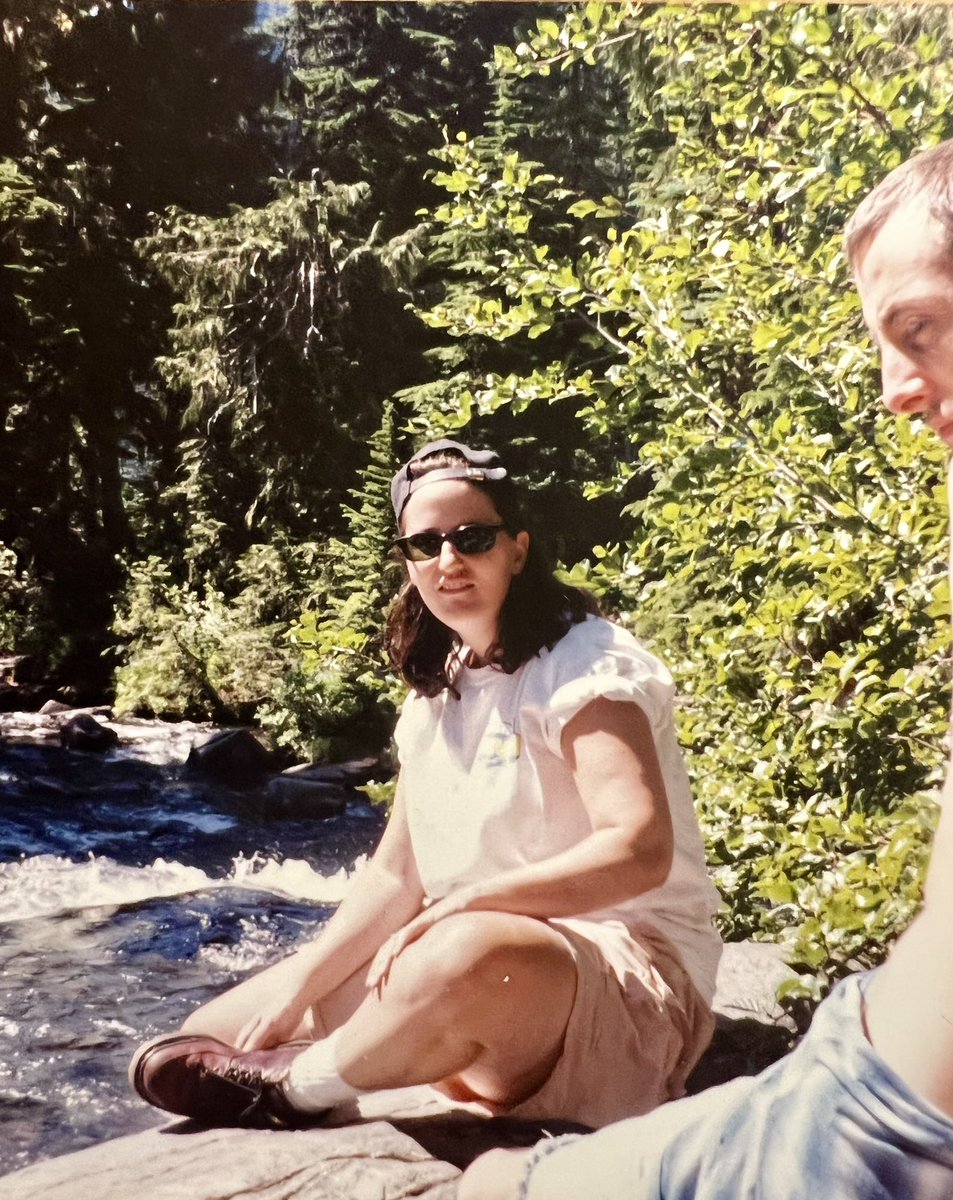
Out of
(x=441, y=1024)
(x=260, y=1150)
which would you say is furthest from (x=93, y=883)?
(x=441, y=1024)

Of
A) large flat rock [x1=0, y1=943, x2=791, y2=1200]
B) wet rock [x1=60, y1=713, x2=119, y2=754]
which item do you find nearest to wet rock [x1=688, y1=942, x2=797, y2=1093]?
large flat rock [x1=0, y1=943, x2=791, y2=1200]

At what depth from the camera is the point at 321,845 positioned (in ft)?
5.83

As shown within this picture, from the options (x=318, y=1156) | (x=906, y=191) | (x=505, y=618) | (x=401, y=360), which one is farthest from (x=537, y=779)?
(x=906, y=191)

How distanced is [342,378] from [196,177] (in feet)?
1.28

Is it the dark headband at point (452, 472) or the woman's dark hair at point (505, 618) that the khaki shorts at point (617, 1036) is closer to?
the woman's dark hair at point (505, 618)

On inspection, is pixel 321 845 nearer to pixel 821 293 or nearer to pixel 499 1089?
pixel 499 1089

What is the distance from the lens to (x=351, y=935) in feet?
5.60

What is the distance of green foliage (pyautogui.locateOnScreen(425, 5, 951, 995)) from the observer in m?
1.71

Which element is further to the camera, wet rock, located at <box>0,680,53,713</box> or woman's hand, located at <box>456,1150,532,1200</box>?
wet rock, located at <box>0,680,53,713</box>

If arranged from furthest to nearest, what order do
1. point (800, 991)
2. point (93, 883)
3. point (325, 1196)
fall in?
point (93, 883)
point (800, 991)
point (325, 1196)

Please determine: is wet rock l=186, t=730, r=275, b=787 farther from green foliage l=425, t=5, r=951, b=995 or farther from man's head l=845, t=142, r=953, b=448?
man's head l=845, t=142, r=953, b=448

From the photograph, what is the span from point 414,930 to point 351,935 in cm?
14

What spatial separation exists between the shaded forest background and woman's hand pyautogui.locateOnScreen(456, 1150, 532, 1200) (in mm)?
483

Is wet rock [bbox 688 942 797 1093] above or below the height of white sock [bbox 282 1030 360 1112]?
above
